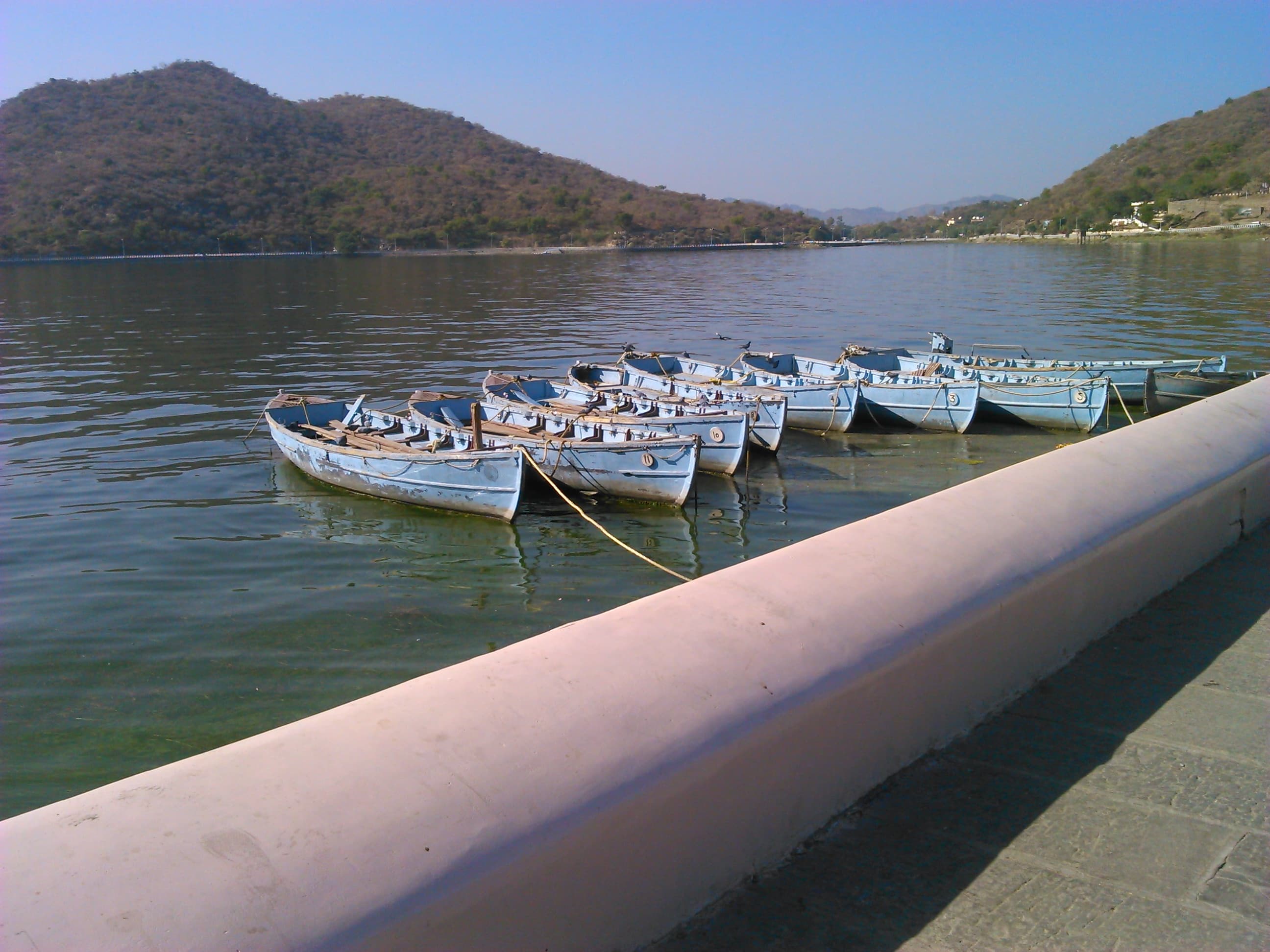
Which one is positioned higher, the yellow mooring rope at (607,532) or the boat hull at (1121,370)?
the boat hull at (1121,370)

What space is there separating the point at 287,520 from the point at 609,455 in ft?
17.1

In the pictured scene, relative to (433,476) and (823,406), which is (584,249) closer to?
(823,406)

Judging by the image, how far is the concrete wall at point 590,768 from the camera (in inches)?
65.0

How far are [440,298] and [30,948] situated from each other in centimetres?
6101

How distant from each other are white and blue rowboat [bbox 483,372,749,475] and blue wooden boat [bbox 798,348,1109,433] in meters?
Result: 6.58

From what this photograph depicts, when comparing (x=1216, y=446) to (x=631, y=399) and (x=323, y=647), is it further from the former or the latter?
(x=631, y=399)

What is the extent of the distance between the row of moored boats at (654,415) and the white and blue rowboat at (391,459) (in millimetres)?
27

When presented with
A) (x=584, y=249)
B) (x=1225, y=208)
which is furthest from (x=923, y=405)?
(x=584, y=249)

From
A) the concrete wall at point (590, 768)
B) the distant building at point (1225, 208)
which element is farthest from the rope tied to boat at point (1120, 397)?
the distant building at point (1225, 208)

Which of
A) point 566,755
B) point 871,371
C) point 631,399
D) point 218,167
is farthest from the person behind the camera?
point 218,167

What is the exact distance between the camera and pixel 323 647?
33.2 ft

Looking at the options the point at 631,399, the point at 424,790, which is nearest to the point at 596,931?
the point at 424,790

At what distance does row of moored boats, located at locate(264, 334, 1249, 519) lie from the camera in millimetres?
14438

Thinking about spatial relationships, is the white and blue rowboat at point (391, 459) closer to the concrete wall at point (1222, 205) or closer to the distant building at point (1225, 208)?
the distant building at point (1225, 208)
